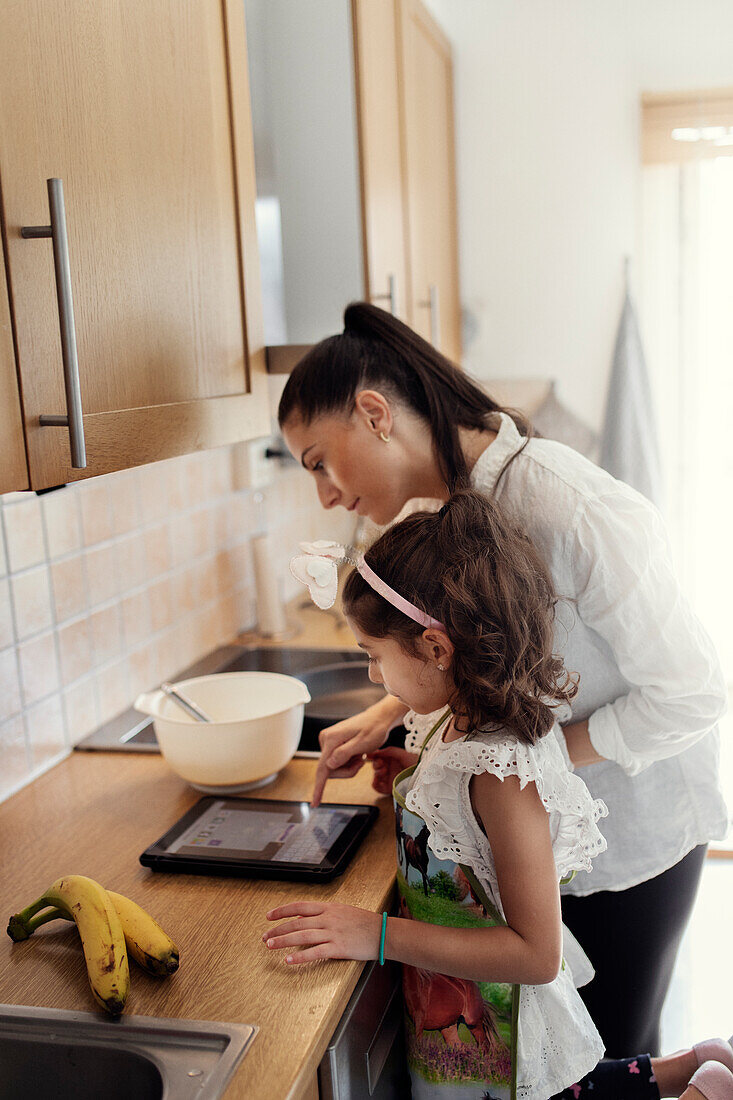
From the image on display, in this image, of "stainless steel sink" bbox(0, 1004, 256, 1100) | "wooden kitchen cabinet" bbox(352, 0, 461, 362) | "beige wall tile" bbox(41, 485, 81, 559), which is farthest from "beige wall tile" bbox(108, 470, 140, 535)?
"stainless steel sink" bbox(0, 1004, 256, 1100)

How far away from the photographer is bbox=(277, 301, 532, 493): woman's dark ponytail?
Result: 1271 millimetres

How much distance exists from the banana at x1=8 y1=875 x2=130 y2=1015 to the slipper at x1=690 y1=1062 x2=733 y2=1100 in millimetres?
688

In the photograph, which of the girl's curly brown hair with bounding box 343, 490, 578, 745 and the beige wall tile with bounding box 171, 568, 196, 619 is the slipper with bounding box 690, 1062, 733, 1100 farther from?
the beige wall tile with bounding box 171, 568, 196, 619

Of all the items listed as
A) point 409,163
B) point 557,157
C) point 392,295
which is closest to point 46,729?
point 392,295

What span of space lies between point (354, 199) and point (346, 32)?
0.89 ft

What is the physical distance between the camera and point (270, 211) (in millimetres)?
1718

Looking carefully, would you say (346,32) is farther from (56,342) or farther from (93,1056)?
(93,1056)

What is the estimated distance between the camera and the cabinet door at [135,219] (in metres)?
0.89

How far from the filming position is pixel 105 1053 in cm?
86

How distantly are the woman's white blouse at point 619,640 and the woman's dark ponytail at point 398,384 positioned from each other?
65 mm

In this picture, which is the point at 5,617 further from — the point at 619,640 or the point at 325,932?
the point at 619,640

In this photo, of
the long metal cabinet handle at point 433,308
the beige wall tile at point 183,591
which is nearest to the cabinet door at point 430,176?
the long metal cabinet handle at point 433,308

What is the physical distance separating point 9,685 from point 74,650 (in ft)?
0.58

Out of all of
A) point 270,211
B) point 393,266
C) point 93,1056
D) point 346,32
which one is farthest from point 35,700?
point 346,32
